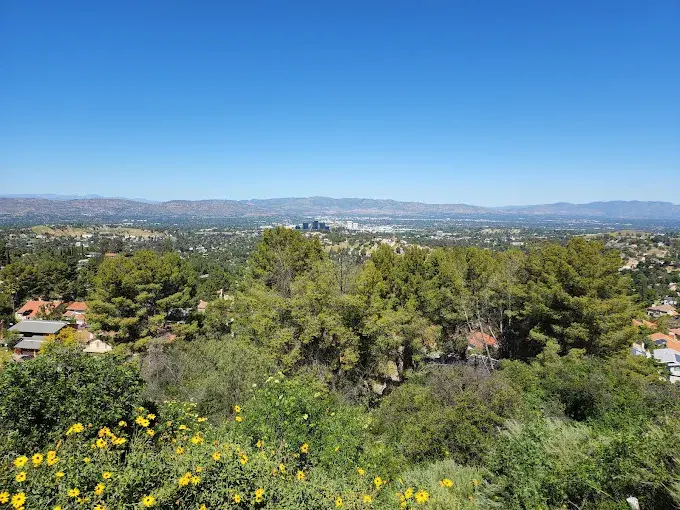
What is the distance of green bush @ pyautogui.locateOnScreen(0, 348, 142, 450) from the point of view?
4141 mm

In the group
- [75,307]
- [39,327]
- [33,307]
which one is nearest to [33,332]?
[39,327]

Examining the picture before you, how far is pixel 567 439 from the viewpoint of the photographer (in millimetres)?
5273

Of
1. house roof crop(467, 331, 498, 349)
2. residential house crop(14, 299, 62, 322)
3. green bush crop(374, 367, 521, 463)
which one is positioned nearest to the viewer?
green bush crop(374, 367, 521, 463)

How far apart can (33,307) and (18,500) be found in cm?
3801

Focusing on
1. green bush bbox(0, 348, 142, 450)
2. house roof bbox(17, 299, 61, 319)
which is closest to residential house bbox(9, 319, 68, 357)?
house roof bbox(17, 299, 61, 319)

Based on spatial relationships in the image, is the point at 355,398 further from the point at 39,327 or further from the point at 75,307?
the point at 75,307

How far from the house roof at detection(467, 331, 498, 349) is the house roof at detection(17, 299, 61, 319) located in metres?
32.6

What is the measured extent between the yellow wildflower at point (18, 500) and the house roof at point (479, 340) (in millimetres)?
14661

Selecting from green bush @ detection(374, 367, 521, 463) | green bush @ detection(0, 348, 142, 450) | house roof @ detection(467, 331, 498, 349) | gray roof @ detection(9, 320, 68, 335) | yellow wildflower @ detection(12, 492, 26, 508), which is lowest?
gray roof @ detection(9, 320, 68, 335)

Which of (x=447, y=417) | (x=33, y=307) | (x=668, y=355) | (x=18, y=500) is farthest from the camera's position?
(x=33, y=307)

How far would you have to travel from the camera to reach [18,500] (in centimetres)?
256

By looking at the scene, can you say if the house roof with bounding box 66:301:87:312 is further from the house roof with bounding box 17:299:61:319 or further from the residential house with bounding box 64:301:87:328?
the house roof with bounding box 17:299:61:319

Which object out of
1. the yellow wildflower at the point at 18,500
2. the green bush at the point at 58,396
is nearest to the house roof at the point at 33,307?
the green bush at the point at 58,396

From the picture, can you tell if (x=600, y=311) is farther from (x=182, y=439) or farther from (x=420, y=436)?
(x=182, y=439)
